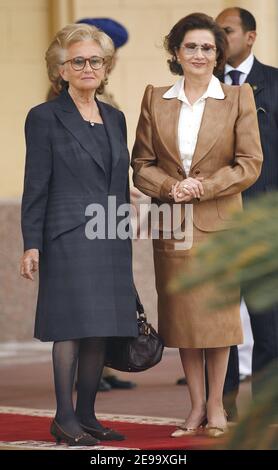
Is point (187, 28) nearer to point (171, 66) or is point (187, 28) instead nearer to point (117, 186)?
point (171, 66)

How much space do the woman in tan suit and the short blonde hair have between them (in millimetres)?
379

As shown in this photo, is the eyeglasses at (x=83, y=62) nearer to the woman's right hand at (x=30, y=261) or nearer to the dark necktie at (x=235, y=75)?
the woman's right hand at (x=30, y=261)

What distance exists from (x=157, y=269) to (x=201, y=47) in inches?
39.2

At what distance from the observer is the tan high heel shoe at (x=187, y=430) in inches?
220

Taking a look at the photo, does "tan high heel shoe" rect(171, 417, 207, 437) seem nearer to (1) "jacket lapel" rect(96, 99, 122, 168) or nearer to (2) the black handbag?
(2) the black handbag

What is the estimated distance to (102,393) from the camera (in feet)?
25.1

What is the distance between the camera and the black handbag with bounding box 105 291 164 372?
5461 millimetres

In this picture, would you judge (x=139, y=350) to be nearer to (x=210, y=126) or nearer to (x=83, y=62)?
(x=210, y=126)

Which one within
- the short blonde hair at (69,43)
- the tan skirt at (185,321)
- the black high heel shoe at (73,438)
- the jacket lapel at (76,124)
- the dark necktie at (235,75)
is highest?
the dark necktie at (235,75)

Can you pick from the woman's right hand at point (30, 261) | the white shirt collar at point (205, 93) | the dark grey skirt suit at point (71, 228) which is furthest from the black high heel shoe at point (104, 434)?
the white shirt collar at point (205, 93)

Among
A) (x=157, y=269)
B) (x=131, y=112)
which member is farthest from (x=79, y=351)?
(x=131, y=112)

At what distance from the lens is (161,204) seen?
18.6 feet

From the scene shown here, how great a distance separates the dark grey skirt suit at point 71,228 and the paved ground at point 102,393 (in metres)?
1.35

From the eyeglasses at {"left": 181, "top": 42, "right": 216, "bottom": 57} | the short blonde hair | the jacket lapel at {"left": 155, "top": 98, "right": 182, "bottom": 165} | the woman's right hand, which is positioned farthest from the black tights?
the eyeglasses at {"left": 181, "top": 42, "right": 216, "bottom": 57}
